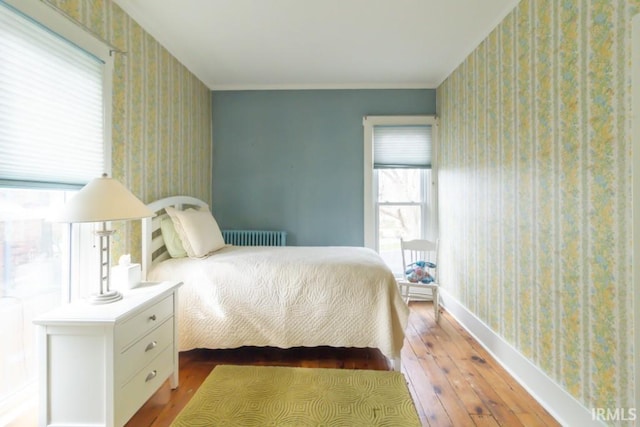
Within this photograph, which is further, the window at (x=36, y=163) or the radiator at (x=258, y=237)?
the radiator at (x=258, y=237)

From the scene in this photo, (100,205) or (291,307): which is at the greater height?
(100,205)

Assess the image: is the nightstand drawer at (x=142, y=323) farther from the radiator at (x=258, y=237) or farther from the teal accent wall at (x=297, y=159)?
the teal accent wall at (x=297, y=159)

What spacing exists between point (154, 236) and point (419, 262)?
8.75 feet

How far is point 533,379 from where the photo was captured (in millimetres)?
1913

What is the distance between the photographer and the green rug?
5.39ft

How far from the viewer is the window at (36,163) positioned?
1464 mm

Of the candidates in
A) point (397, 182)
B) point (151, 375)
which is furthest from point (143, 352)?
point (397, 182)

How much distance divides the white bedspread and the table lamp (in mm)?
681

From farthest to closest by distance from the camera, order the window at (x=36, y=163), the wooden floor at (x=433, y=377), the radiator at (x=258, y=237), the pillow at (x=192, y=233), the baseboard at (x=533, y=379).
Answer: the radiator at (x=258, y=237), the pillow at (x=192, y=233), the wooden floor at (x=433, y=377), the baseboard at (x=533, y=379), the window at (x=36, y=163)

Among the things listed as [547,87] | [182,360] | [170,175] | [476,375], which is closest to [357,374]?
[476,375]

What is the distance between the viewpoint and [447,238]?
11.1 feet

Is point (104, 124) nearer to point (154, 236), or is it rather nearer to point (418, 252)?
point (154, 236)

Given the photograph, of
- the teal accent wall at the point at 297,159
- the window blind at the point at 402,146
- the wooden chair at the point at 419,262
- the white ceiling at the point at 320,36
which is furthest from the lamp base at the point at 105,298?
the window blind at the point at 402,146

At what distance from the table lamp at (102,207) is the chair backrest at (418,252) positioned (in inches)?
102
